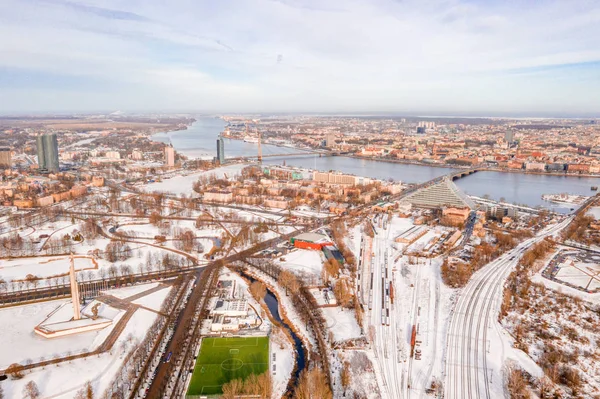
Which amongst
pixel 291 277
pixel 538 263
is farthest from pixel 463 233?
pixel 291 277

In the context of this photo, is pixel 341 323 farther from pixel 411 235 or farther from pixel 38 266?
pixel 38 266

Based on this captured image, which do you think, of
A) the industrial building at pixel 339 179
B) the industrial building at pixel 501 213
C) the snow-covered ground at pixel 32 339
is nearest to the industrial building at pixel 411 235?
A: the industrial building at pixel 501 213

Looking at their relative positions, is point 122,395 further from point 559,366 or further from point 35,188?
point 35,188

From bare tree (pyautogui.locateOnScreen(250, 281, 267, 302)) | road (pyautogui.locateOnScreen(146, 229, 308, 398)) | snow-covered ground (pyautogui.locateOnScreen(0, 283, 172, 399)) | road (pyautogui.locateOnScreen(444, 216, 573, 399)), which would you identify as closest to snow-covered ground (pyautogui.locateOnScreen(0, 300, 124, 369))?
snow-covered ground (pyautogui.locateOnScreen(0, 283, 172, 399))

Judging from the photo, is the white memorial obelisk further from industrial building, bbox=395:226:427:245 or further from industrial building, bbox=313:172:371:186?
industrial building, bbox=313:172:371:186

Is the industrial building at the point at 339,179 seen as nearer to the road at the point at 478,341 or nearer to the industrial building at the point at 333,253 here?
the industrial building at the point at 333,253

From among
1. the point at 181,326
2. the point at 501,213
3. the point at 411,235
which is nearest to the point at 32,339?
the point at 181,326
